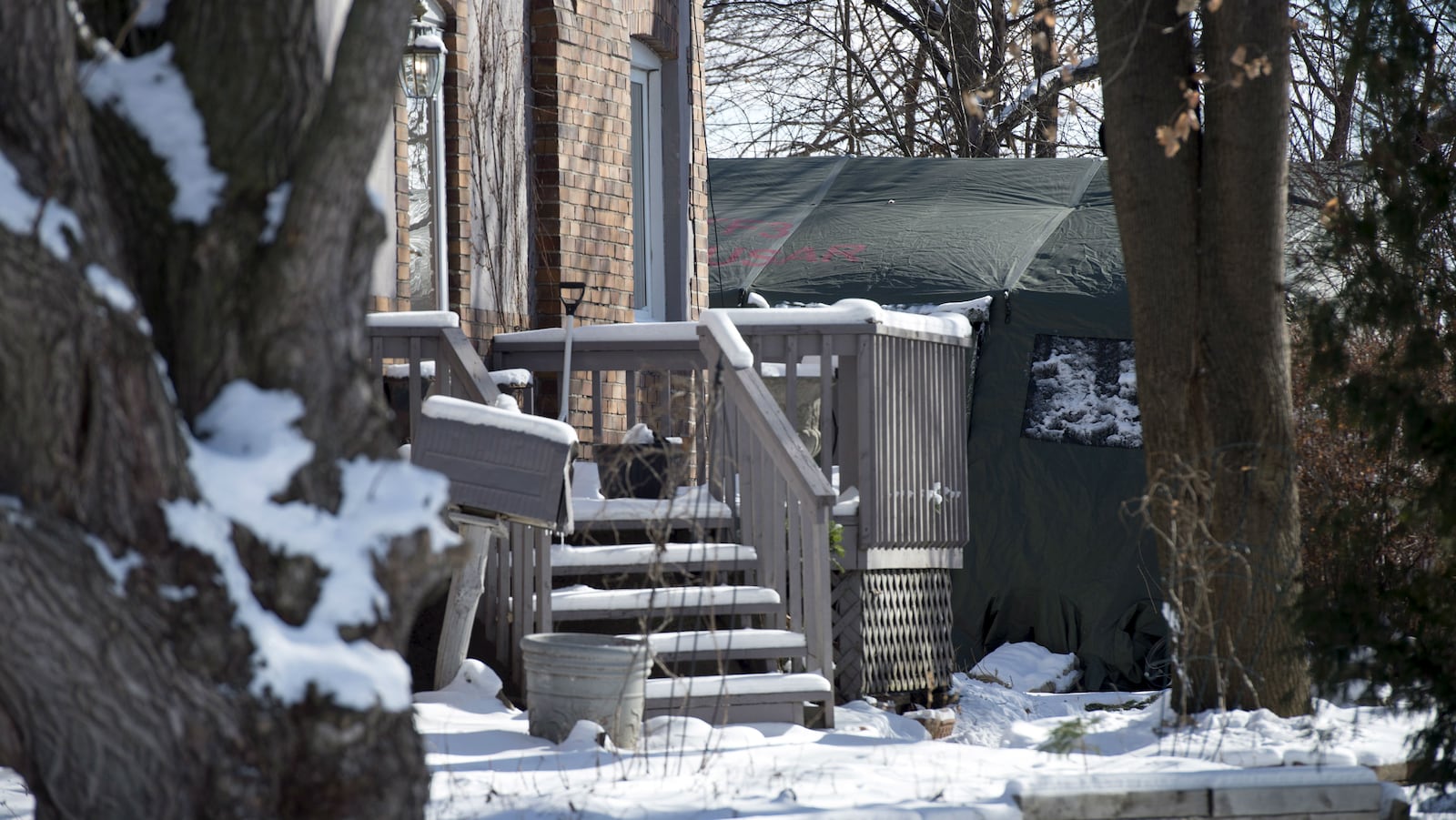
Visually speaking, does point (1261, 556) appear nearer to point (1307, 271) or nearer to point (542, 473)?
point (1307, 271)

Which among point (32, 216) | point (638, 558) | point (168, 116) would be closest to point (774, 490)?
point (638, 558)

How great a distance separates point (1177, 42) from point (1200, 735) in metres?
2.70

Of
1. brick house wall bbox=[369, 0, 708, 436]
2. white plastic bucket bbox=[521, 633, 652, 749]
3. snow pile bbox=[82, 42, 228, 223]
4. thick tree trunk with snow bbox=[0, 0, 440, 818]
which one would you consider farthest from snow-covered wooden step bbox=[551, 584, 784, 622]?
snow pile bbox=[82, 42, 228, 223]

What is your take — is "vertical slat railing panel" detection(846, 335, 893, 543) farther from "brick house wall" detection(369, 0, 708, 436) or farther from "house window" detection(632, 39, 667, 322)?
"house window" detection(632, 39, 667, 322)

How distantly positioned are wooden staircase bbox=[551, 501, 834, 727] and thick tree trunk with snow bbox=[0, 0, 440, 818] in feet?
10.7

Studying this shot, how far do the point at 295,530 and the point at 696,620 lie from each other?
146 inches

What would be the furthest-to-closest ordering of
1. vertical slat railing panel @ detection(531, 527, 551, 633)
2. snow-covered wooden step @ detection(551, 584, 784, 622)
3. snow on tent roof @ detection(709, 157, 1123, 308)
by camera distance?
1. snow on tent roof @ detection(709, 157, 1123, 308)
2. snow-covered wooden step @ detection(551, 584, 784, 622)
3. vertical slat railing panel @ detection(531, 527, 551, 633)

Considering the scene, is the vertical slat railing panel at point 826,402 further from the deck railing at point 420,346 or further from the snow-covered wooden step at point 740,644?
the deck railing at point 420,346

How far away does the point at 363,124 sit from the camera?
306 cm

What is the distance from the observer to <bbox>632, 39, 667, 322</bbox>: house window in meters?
10.9

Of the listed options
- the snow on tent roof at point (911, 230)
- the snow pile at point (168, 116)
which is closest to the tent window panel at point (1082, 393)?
the snow on tent roof at point (911, 230)

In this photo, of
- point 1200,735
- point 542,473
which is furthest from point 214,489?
point 1200,735

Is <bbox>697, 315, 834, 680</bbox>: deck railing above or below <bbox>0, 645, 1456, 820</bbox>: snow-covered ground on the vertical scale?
above

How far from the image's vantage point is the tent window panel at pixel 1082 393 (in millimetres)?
11406
